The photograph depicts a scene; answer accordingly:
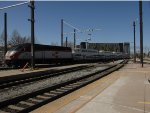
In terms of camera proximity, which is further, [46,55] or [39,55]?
[46,55]

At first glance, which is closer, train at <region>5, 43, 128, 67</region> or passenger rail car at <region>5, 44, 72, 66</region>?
passenger rail car at <region>5, 44, 72, 66</region>

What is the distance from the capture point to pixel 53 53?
54.3 meters

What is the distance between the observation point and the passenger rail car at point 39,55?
140ft

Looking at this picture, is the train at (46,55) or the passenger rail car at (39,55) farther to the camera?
the train at (46,55)

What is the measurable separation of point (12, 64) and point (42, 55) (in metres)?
7.75

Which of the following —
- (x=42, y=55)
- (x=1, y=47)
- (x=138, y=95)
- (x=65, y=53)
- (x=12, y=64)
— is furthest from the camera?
(x=1, y=47)

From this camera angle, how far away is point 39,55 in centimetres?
4916

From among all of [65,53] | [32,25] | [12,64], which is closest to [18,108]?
[32,25]

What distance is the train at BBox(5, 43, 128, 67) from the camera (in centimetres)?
4294

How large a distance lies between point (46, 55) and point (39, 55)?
2.37m

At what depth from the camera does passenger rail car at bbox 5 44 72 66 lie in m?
42.8

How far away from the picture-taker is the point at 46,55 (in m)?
51.4

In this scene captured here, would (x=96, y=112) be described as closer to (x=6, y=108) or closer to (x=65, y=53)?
(x=6, y=108)

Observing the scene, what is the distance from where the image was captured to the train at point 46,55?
4294 centimetres
